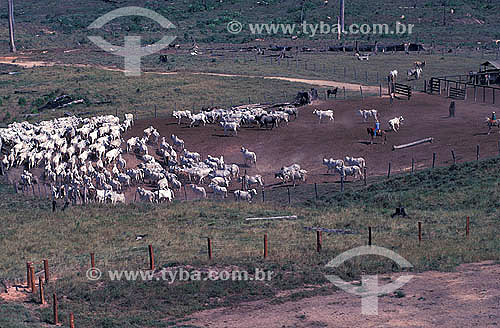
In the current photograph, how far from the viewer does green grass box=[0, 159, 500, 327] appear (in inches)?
918

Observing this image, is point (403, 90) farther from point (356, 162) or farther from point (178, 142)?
point (178, 142)

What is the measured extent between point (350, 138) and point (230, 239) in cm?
2016

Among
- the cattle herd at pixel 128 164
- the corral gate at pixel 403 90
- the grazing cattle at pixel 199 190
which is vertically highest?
the corral gate at pixel 403 90

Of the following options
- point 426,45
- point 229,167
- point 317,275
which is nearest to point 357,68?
point 426,45

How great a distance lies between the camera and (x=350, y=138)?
48.0 m

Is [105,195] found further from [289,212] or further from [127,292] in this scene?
[127,292]

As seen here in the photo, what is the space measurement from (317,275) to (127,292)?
587 cm

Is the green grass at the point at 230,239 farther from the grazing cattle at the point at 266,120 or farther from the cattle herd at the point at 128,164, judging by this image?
Result: the grazing cattle at the point at 266,120

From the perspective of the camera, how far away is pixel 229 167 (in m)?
42.4

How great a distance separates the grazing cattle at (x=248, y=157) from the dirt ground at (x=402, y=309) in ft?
70.2

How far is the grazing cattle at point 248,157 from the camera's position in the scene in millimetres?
44281

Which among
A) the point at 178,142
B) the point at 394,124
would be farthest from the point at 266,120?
the point at 394,124

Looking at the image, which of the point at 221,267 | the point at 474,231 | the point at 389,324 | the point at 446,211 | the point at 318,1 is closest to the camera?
the point at 389,324

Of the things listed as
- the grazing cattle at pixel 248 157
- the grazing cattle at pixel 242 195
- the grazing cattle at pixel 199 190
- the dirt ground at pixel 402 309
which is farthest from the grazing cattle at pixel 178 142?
the dirt ground at pixel 402 309
